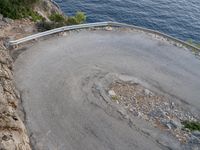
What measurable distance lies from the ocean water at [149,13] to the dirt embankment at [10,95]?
69.9 ft

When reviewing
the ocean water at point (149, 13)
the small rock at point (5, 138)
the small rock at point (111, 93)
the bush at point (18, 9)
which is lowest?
the ocean water at point (149, 13)

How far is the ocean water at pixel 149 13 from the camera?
55.4m

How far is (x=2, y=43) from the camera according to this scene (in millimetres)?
29844

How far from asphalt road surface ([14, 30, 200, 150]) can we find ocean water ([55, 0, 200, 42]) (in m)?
20.3

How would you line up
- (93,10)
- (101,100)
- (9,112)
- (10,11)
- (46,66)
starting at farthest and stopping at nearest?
(93,10) < (10,11) < (46,66) < (101,100) < (9,112)

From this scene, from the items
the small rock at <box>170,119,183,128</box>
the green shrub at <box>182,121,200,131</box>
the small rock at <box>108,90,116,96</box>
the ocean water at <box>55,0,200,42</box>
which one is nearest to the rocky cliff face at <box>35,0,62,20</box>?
the ocean water at <box>55,0,200,42</box>

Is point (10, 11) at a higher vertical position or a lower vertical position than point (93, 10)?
higher

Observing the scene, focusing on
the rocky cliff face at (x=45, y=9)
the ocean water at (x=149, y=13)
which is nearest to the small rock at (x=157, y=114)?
the rocky cliff face at (x=45, y=9)

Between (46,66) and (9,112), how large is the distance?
8.19 metres

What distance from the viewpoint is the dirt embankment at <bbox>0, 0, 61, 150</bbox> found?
19359mm

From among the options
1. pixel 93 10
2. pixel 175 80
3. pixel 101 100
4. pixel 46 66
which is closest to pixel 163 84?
pixel 175 80

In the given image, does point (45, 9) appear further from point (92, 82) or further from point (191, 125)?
point (191, 125)

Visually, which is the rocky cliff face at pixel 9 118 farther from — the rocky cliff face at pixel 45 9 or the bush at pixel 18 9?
the rocky cliff face at pixel 45 9

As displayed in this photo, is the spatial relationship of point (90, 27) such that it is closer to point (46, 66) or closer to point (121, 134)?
point (46, 66)
